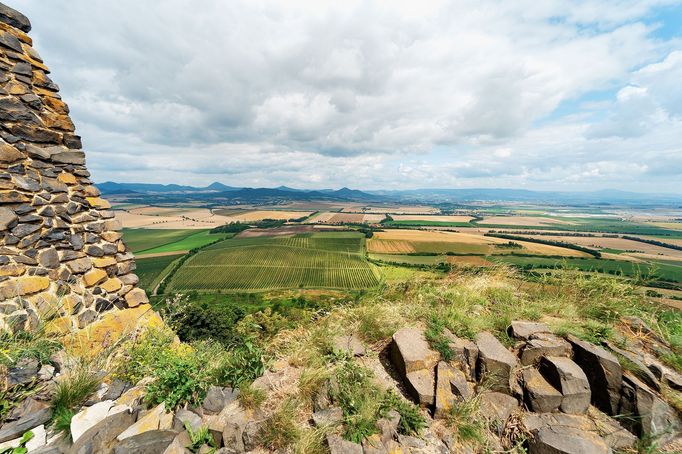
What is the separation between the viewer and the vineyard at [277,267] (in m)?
52.6

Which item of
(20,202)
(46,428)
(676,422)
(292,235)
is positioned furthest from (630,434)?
(292,235)

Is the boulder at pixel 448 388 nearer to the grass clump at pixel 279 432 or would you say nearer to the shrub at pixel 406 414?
the shrub at pixel 406 414

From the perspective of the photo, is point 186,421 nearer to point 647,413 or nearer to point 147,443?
point 147,443

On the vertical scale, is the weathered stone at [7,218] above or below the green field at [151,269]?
above

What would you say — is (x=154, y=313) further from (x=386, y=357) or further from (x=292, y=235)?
(x=292, y=235)

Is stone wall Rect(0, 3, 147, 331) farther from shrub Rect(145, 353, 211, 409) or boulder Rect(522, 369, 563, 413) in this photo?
boulder Rect(522, 369, 563, 413)

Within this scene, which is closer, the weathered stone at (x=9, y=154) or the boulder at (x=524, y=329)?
the boulder at (x=524, y=329)

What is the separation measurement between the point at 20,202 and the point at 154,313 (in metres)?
2.94

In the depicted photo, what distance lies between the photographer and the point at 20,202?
4.72 m

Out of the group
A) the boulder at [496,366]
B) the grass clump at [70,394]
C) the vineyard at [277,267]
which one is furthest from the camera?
the vineyard at [277,267]

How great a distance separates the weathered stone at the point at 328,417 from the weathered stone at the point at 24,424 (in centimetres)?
277

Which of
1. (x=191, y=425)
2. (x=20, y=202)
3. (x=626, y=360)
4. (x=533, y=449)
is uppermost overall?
(x=20, y=202)

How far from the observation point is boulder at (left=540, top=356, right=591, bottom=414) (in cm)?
367

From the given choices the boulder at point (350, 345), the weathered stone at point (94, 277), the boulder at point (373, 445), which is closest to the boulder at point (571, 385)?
the boulder at point (373, 445)
